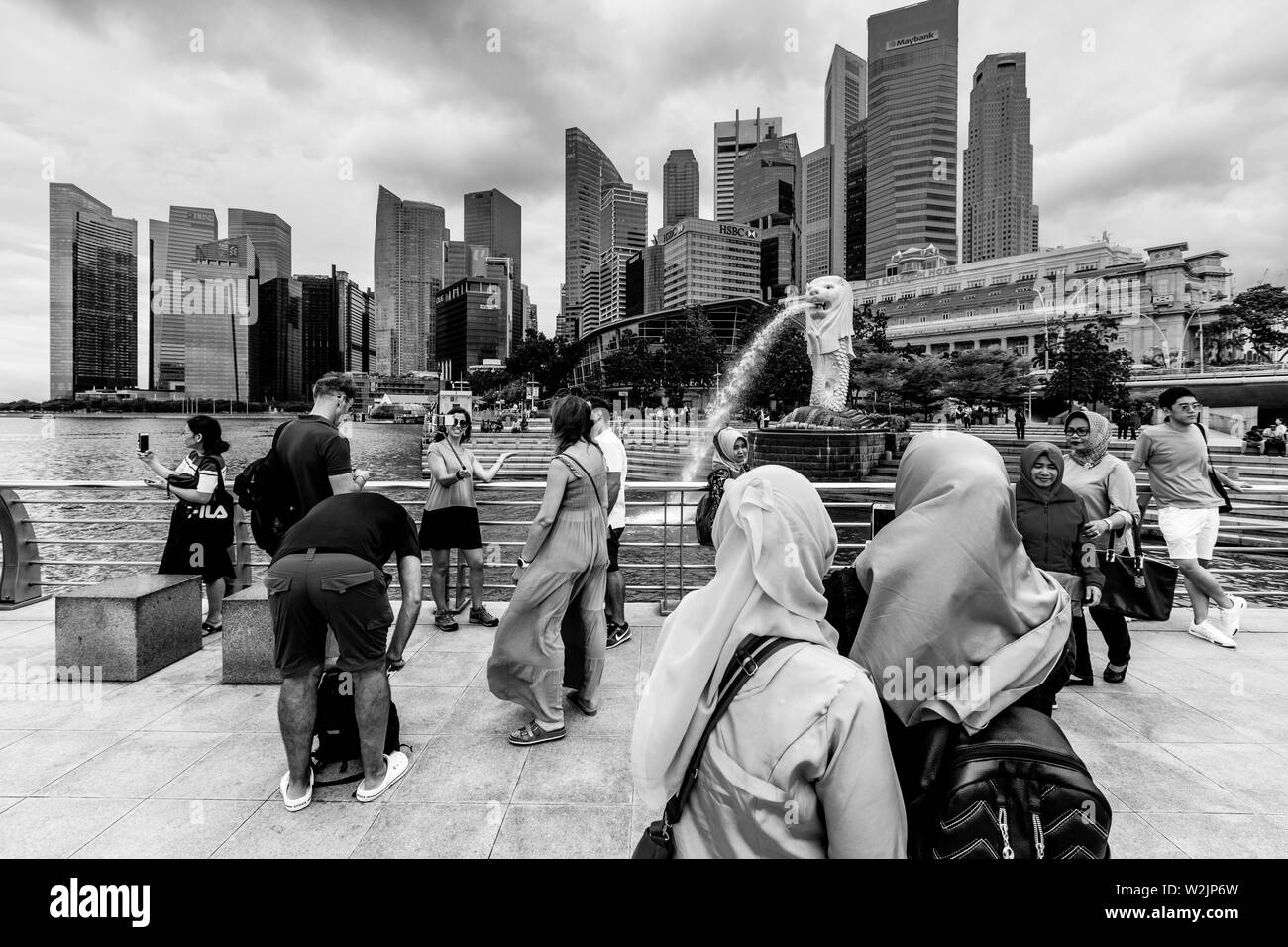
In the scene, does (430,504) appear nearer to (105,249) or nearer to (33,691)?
(33,691)

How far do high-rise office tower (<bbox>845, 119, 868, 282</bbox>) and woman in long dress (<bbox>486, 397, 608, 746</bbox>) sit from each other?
521 ft

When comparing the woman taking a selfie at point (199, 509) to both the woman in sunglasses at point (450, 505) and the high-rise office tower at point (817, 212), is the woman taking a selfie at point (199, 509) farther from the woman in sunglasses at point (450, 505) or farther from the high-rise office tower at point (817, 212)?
Result: the high-rise office tower at point (817, 212)

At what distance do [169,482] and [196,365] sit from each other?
98143 millimetres

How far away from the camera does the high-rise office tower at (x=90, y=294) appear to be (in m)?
47.5

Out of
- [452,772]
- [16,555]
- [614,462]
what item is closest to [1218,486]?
[614,462]

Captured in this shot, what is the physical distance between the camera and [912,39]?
152500 mm

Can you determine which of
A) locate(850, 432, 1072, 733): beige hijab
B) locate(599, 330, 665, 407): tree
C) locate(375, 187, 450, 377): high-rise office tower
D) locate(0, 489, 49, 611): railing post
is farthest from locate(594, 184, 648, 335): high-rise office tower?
locate(850, 432, 1072, 733): beige hijab

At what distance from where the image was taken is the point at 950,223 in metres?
135

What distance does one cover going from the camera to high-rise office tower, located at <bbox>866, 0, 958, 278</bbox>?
135 m

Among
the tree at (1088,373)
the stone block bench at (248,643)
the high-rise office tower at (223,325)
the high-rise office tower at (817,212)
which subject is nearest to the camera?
the stone block bench at (248,643)

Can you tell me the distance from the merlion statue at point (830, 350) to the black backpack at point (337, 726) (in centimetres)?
2065

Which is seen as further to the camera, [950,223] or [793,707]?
[950,223]

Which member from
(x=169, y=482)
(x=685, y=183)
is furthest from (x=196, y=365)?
(x=685, y=183)

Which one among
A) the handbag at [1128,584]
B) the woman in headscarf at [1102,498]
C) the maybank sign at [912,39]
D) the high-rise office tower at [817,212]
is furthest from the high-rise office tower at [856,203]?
the handbag at [1128,584]
